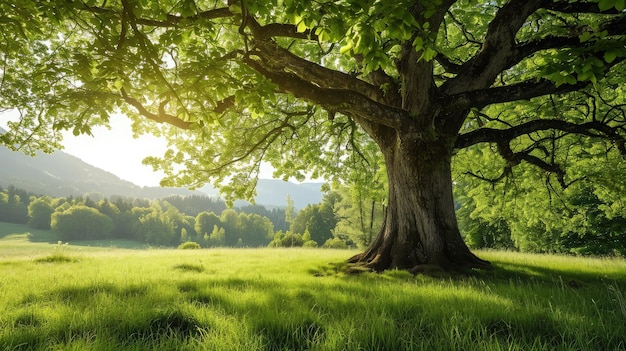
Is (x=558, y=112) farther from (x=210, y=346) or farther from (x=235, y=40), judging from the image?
(x=210, y=346)

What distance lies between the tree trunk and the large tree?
0.04 meters

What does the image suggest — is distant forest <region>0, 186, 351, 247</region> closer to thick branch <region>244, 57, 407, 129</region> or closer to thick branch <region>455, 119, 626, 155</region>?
thick branch <region>455, 119, 626, 155</region>

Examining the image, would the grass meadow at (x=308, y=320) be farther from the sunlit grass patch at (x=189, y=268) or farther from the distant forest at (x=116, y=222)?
the distant forest at (x=116, y=222)

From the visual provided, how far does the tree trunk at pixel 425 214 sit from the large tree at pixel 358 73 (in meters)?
0.04

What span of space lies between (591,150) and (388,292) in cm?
1350

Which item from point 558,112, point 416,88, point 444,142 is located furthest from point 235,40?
point 558,112

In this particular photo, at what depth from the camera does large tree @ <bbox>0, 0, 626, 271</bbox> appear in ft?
13.3

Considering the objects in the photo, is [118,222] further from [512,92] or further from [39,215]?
[512,92]

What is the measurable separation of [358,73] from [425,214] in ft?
16.4

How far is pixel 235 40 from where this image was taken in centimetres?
1052

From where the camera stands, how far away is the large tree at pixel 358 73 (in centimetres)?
405

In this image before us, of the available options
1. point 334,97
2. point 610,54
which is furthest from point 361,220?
point 610,54

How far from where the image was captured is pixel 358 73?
10219 mm

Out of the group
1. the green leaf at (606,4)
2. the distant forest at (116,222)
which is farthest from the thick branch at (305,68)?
the distant forest at (116,222)
